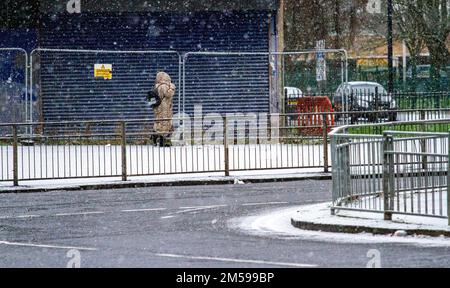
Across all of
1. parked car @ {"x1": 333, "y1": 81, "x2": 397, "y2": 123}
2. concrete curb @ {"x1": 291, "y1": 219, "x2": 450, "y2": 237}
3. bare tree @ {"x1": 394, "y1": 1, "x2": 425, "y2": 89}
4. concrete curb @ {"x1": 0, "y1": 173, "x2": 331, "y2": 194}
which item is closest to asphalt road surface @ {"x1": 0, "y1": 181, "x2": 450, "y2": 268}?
concrete curb @ {"x1": 0, "y1": 173, "x2": 331, "y2": 194}

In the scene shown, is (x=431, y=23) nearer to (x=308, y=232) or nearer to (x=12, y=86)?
(x=12, y=86)

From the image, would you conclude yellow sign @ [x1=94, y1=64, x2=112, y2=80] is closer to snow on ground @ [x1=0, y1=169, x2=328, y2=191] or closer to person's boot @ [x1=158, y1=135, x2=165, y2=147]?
person's boot @ [x1=158, y1=135, x2=165, y2=147]

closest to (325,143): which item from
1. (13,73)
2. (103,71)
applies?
(103,71)

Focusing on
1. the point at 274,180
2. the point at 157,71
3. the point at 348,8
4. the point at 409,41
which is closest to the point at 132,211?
the point at 274,180

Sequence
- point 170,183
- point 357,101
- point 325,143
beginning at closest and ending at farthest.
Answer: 1. point 170,183
2. point 325,143
3. point 357,101

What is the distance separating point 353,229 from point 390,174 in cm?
85

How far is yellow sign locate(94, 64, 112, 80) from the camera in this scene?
112 feet

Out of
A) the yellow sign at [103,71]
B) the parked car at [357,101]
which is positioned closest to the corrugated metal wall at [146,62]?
the yellow sign at [103,71]

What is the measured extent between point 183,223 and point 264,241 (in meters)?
2.35

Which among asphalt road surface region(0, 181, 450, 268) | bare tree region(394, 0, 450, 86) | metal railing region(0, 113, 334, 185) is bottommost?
asphalt road surface region(0, 181, 450, 268)

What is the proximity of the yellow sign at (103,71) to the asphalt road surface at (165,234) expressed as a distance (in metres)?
12.9

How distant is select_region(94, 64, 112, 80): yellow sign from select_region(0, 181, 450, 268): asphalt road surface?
42.3 feet

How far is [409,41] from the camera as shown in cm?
5675

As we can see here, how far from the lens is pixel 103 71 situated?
113ft
